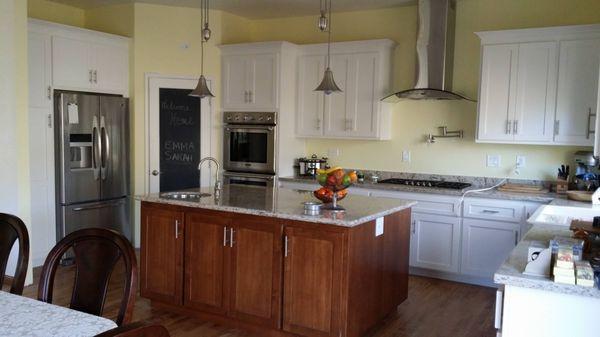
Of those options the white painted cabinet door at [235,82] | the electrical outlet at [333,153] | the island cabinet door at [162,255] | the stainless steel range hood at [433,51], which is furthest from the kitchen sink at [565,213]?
the white painted cabinet door at [235,82]

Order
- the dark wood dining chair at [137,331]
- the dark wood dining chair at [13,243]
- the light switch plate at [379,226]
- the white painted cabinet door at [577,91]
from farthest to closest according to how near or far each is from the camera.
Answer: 1. the white painted cabinet door at [577,91]
2. the light switch plate at [379,226]
3. the dark wood dining chair at [13,243]
4. the dark wood dining chair at [137,331]

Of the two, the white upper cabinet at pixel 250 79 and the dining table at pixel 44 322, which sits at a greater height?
the white upper cabinet at pixel 250 79

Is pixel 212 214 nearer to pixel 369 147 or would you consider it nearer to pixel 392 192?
pixel 392 192

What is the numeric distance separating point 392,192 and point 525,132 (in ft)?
4.17

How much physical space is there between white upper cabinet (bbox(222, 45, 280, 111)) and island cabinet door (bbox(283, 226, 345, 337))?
8.86 ft

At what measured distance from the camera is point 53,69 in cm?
503

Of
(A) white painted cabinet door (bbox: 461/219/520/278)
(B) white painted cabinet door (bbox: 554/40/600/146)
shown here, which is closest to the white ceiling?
(B) white painted cabinet door (bbox: 554/40/600/146)

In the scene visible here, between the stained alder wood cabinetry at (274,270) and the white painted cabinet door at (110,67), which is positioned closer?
the stained alder wood cabinetry at (274,270)

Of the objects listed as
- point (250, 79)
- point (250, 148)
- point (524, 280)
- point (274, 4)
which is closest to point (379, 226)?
point (524, 280)

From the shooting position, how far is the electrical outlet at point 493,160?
16.9ft

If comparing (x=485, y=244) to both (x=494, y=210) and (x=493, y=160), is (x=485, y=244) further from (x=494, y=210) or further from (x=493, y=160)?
(x=493, y=160)

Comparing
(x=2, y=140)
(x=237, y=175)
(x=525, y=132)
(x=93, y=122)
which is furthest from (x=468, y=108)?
(x=2, y=140)

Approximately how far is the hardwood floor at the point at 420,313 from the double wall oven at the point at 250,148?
1.76 metres

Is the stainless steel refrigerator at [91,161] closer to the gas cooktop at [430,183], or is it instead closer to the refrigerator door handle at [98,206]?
the refrigerator door handle at [98,206]
